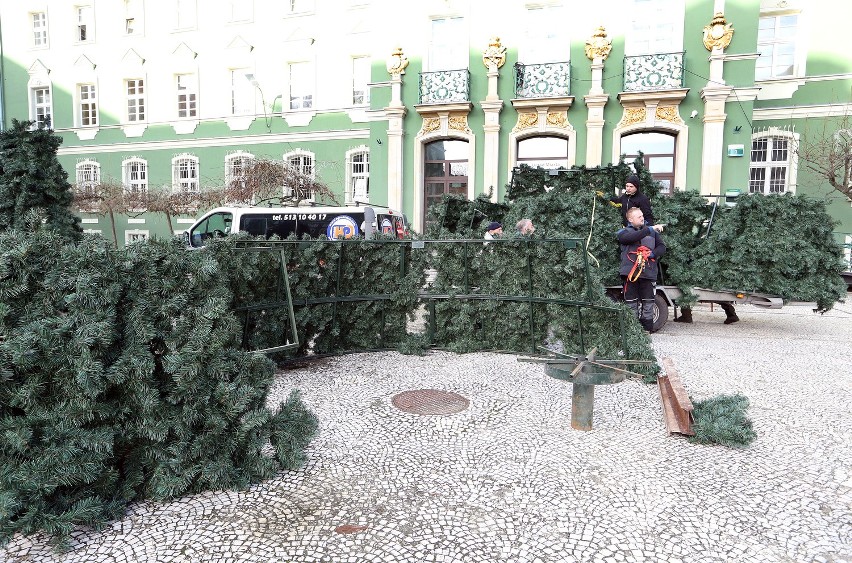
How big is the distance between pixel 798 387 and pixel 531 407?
3.12m

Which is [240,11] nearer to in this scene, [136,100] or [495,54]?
[136,100]

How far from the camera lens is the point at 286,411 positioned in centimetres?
360

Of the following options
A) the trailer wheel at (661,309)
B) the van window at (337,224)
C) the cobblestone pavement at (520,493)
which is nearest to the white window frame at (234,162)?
the van window at (337,224)

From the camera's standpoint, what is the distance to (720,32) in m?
17.0

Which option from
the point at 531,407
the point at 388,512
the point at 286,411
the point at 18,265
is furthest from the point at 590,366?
the point at 18,265

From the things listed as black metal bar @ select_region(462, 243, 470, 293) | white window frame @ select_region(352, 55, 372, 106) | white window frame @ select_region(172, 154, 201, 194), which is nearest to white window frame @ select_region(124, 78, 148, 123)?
white window frame @ select_region(172, 154, 201, 194)

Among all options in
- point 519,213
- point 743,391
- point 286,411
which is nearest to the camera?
point 286,411

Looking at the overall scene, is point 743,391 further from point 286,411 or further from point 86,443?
point 86,443

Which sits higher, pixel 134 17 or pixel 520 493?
pixel 134 17

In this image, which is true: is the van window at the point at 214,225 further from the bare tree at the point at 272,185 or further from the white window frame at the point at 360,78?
the white window frame at the point at 360,78

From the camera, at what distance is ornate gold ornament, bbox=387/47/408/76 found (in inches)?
776

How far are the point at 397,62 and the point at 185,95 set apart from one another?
38.6ft

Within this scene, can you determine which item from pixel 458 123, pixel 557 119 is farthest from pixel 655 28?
pixel 458 123

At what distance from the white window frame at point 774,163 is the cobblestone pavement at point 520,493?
55.1ft
